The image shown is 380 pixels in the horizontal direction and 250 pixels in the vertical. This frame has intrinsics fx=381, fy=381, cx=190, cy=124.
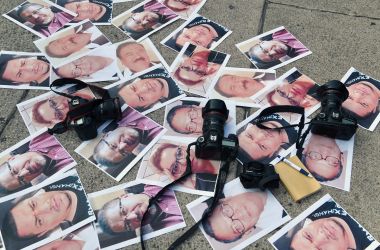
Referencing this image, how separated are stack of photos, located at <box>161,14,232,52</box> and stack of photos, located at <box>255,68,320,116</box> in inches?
15.7

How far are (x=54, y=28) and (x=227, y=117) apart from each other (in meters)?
1.09

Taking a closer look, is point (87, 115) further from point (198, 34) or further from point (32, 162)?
point (198, 34)

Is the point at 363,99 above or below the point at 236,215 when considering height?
above

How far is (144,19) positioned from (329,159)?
47.5 inches

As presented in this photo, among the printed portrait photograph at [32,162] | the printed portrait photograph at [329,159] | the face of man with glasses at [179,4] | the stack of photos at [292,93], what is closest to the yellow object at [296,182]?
the printed portrait photograph at [329,159]

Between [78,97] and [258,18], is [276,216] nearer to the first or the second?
[78,97]

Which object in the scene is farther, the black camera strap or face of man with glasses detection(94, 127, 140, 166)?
face of man with glasses detection(94, 127, 140, 166)

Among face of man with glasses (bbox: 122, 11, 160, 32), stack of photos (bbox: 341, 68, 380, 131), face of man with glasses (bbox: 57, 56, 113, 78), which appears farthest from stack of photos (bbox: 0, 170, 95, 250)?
stack of photos (bbox: 341, 68, 380, 131)

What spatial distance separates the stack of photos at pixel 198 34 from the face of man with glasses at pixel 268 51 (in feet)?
0.60

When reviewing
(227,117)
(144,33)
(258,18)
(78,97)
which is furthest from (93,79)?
(258,18)

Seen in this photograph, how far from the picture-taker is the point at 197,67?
1.88 metres

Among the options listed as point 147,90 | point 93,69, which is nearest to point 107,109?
point 147,90

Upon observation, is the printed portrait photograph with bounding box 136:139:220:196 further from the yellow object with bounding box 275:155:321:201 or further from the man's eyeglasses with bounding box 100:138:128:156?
the yellow object with bounding box 275:155:321:201

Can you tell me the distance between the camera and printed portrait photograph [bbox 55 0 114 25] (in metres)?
2.09
